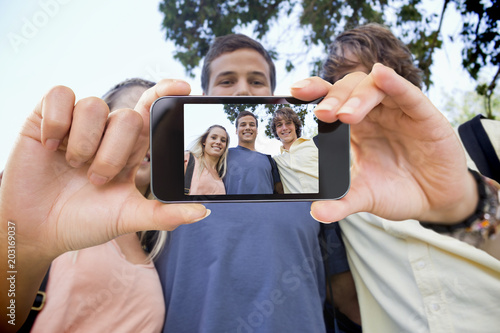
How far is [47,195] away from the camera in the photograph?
1116mm

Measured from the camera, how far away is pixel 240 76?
2.23 m

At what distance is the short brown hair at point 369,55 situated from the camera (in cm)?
213

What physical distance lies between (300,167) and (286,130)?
0.14 meters

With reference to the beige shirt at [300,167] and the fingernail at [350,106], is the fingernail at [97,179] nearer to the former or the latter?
the beige shirt at [300,167]

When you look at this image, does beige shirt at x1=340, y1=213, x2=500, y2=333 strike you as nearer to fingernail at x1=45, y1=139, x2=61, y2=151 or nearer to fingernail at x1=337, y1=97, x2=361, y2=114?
fingernail at x1=337, y1=97, x2=361, y2=114

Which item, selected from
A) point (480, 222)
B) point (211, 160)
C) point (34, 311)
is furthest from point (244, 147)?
point (34, 311)

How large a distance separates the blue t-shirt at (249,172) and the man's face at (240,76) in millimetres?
1119

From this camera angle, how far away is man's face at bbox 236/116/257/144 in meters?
1.11

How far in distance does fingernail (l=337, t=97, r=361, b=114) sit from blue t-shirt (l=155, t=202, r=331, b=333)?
0.87 metres

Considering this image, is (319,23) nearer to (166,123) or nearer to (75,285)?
(166,123)

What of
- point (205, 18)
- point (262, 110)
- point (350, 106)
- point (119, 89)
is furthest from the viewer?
point (205, 18)

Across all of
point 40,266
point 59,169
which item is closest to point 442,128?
point 59,169

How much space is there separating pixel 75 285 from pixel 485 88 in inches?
189

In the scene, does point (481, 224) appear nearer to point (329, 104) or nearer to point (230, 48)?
point (329, 104)
